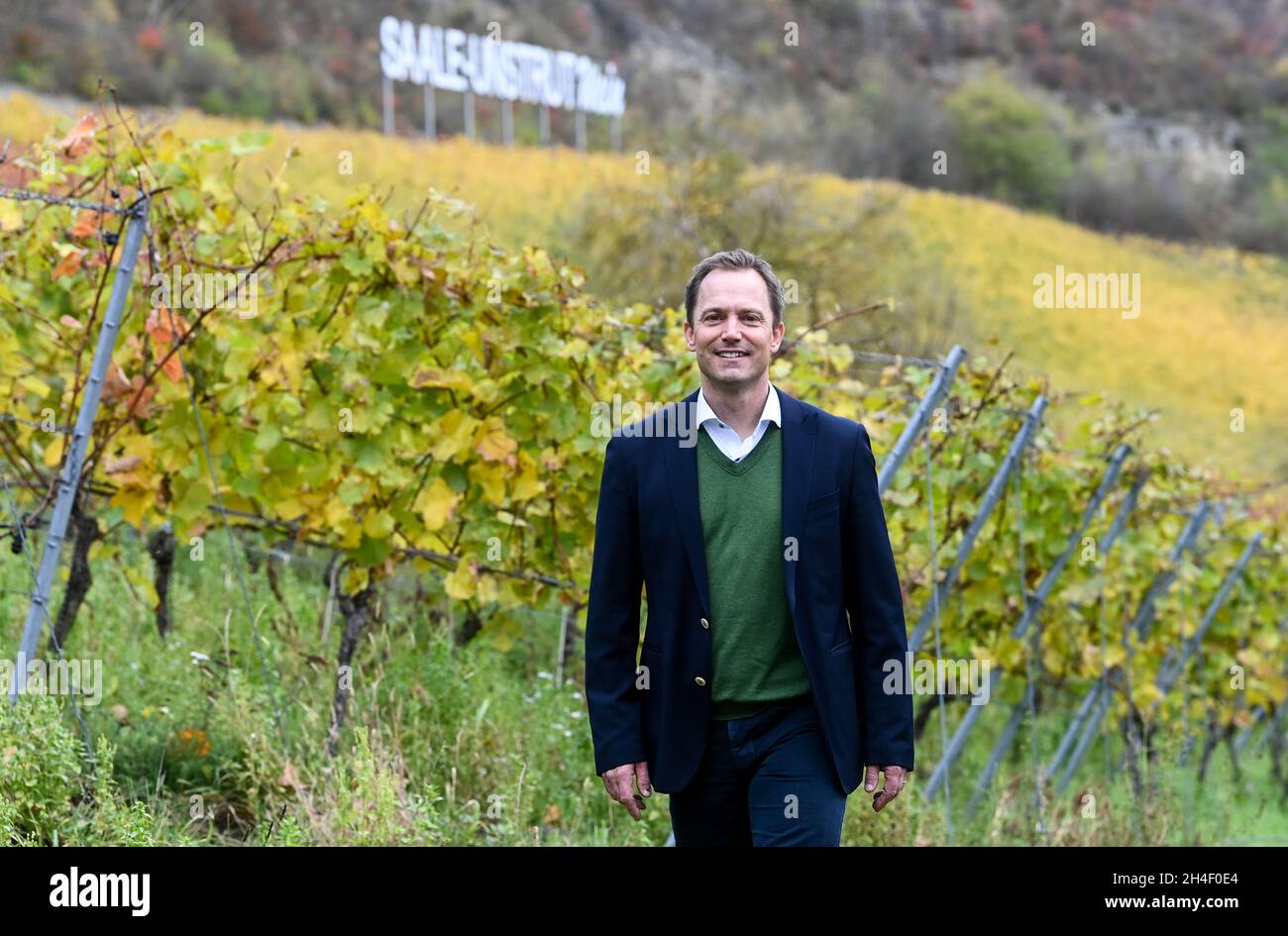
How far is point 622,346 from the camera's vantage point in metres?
5.52

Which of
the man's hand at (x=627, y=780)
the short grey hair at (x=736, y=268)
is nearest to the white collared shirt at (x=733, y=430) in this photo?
the short grey hair at (x=736, y=268)

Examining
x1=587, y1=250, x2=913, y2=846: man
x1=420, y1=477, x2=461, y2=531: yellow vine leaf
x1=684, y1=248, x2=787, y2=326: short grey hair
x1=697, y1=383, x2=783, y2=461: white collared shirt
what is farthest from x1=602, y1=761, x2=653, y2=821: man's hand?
x1=420, y1=477, x2=461, y2=531: yellow vine leaf

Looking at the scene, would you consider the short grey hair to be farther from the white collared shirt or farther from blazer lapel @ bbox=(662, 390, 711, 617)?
blazer lapel @ bbox=(662, 390, 711, 617)

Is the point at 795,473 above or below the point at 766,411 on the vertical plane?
below

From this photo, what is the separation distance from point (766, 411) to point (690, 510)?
249 mm

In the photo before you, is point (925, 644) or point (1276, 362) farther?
point (1276, 362)

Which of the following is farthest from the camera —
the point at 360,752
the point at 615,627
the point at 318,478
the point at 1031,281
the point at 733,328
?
the point at 1031,281

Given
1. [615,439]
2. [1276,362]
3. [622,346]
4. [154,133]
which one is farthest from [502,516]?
[1276,362]

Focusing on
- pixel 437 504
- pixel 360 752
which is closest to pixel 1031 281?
pixel 437 504

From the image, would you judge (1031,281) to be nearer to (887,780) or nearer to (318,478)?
(318,478)

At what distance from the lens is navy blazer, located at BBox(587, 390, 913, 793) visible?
2.85 meters

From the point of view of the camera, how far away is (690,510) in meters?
2.86
